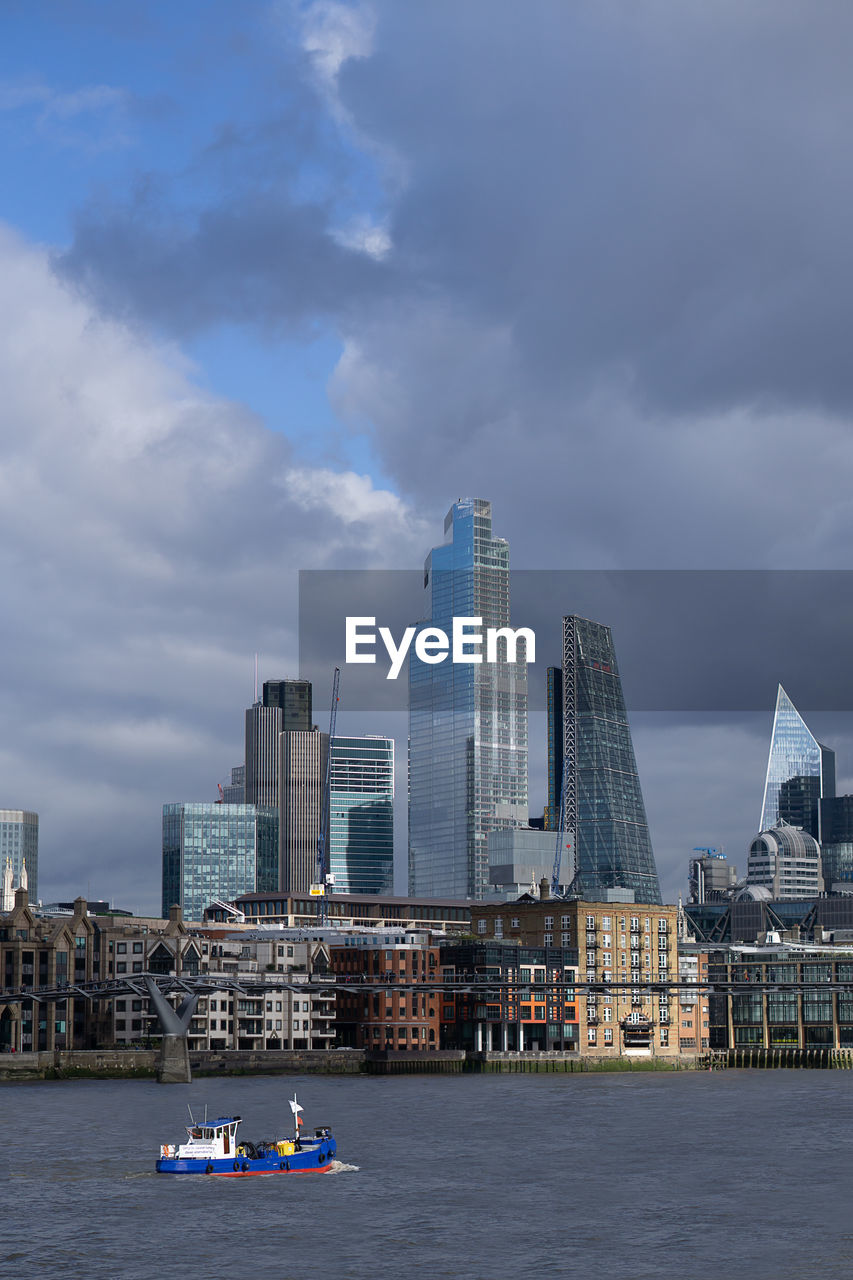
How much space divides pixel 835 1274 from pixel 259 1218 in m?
31.9

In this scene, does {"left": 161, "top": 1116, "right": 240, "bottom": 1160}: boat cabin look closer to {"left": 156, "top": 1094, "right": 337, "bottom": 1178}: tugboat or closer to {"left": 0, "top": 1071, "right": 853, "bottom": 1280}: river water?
{"left": 156, "top": 1094, "right": 337, "bottom": 1178}: tugboat

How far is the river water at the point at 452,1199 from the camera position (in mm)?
88188

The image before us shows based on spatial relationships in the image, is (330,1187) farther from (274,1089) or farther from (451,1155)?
(274,1089)

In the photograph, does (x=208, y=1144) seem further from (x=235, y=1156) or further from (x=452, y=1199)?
(x=452, y=1199)

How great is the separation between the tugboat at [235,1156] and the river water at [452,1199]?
1.42 m

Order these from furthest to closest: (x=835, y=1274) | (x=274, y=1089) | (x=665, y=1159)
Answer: (x=274, y=1089) → (x=665, y=1159) → (x=835, y=1274)

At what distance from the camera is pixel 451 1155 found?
12762cm

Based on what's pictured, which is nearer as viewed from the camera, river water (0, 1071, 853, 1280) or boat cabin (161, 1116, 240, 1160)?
river water (0, 1071, 853, 1280)

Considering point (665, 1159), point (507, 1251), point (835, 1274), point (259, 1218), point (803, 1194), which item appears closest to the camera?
point (835, 1274)

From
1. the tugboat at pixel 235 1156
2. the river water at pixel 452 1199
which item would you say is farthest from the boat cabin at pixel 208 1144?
the river water at pixel 452 1199

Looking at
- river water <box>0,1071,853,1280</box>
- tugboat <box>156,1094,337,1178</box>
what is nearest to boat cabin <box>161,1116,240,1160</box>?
tugboat <box>156,1094,337,1178</box>

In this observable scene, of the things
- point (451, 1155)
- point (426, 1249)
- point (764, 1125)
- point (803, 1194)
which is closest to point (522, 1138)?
point (451, 1155)

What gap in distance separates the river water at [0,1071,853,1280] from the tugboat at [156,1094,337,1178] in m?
1.42

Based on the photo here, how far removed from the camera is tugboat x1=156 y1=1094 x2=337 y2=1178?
388ft
